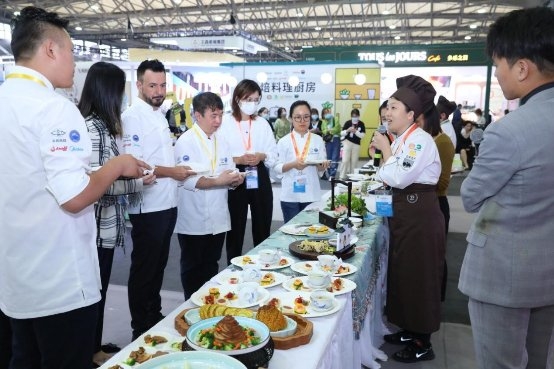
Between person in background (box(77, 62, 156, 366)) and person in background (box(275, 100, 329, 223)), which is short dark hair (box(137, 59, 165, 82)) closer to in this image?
person in background (box(77, 62, 156, 366))

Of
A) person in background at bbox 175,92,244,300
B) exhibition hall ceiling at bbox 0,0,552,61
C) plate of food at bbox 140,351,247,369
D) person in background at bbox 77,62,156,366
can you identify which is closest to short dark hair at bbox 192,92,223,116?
person in background at bbox 175,92,244,300

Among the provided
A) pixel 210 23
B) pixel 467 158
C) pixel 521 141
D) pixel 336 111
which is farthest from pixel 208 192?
pixel 210 23

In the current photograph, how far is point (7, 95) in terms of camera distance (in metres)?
1.41

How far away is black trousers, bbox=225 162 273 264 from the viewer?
3.36m

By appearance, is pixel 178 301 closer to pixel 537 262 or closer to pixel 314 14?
pixel 537 262

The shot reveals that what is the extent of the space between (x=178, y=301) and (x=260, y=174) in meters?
1.17

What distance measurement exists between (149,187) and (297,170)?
1330 mm

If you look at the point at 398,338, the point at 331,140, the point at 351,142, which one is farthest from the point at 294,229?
the point at 331,140

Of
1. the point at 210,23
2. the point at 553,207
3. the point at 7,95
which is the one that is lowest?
the point at 553,207

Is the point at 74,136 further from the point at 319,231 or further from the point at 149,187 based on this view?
the point at 319,231

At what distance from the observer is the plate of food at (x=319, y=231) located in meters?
2.51

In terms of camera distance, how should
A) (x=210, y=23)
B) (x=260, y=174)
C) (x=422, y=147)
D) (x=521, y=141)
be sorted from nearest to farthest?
1. (x=521, y=141)
2. (x=422, y=147)
3. (x=260, y=174)
4. (x=210, y=23)

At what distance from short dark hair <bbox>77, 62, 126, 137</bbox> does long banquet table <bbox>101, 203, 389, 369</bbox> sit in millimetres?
965

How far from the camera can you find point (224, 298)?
5.44ft
